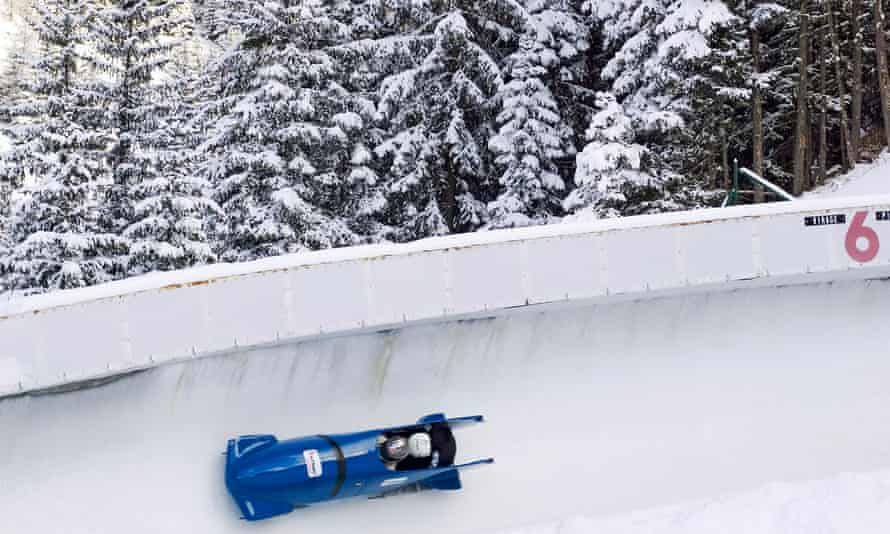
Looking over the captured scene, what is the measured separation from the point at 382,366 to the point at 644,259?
7.85 feet

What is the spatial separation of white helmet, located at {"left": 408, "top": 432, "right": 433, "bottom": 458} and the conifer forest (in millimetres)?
7189

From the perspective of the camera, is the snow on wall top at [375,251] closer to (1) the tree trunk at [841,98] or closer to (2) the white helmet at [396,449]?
(2) the white helmet at [396,449]

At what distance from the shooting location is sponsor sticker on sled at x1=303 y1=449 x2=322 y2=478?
5719mm

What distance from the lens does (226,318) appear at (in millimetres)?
5957

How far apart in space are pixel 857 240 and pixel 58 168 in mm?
11767

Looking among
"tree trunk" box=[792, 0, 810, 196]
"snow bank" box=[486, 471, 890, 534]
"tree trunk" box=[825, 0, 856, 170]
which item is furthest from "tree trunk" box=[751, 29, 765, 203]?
"snow bank" box=[486, 471, 890, 534]

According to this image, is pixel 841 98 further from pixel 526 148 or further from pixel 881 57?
pixel 526 148

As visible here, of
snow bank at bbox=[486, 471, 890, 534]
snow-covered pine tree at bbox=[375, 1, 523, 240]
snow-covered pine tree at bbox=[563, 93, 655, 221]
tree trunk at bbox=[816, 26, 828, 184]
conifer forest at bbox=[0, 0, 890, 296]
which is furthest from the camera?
tree trunk at bbox=[816, 26, 828, 184]

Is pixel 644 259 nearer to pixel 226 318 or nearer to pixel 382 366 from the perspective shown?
pixel 382 366

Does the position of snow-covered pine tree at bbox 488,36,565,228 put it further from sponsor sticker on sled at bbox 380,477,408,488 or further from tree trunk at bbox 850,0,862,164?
sponsor sticker on sled at bbox 380,477,408,488

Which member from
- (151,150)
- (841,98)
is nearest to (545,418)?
(151,150)

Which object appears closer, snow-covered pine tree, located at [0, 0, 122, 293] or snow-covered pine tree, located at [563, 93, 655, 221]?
snow-covered pine tree, located at [563, 93, 655, 221]

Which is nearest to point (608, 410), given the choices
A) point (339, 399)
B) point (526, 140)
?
point (339, 399)

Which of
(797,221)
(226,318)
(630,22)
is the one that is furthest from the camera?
(630,22)
